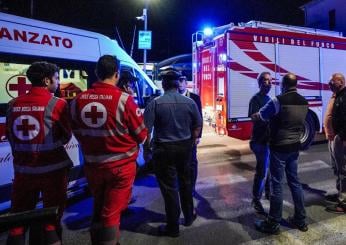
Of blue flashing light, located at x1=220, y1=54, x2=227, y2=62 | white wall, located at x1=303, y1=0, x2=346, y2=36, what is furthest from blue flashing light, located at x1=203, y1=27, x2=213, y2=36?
white wall, located at x1=303, y1=0, x2=346, y2=36

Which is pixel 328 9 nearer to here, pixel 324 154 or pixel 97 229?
pixel 324 154

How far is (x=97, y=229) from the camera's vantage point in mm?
3064

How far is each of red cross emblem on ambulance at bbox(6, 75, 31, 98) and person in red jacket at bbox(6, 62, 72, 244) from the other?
59.7 inches

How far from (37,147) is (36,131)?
0.44 ft

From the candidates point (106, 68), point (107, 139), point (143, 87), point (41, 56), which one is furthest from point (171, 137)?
point (143, 87)

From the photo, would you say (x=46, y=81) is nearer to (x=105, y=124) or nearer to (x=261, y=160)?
(x=105, y=124)

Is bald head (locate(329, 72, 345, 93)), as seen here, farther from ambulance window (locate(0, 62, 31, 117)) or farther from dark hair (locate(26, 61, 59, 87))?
ambulance window (locate(0, 62, 31, 117))

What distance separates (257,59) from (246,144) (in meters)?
2.53

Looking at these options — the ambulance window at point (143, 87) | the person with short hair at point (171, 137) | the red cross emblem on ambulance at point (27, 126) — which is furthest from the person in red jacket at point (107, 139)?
the ambulance window at point (143, 87)

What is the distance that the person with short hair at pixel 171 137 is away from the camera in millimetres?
4047

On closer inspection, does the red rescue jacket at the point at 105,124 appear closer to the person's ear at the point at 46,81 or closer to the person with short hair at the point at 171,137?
the person's ear at the point at 46,81

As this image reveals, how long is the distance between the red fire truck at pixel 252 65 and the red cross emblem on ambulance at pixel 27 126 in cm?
597

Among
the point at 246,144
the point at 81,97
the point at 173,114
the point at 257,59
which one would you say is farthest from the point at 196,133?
the point at 246,144

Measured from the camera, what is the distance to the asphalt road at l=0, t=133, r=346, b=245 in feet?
13.5
